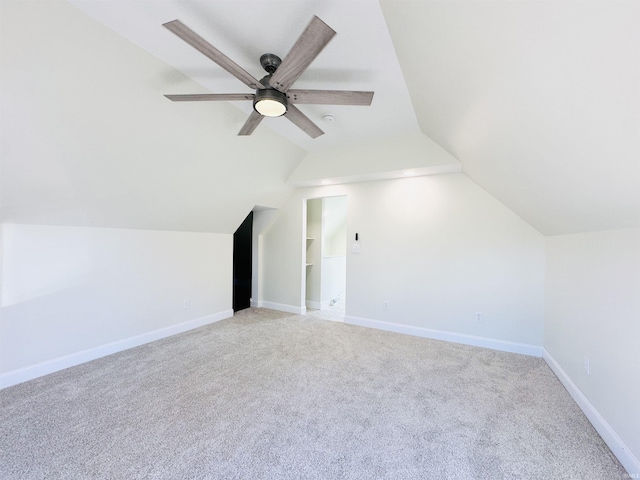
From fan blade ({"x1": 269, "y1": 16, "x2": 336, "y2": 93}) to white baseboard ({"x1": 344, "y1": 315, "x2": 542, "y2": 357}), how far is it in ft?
10.5

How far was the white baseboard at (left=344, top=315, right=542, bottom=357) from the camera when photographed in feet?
9.90

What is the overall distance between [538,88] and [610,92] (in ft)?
1.02

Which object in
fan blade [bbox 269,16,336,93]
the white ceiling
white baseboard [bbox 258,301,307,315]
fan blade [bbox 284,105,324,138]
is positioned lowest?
white baseboard [bbox 258,301,307,315]

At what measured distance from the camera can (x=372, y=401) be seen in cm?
211

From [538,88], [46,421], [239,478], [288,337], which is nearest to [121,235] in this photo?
[46,421]

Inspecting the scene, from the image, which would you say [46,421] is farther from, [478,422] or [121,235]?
[478,422]

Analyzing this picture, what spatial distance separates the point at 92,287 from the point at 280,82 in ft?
9.16

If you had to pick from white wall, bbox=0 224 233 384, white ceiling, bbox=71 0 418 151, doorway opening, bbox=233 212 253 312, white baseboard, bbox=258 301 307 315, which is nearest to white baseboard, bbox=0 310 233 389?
white wall, bbox=0 224 233 384

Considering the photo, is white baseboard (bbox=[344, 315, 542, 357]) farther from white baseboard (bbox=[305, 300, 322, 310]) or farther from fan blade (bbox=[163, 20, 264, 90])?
fan blade (bbox=[163, 20, 264, 90])

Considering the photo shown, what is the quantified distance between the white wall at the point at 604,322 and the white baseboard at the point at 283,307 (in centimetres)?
329

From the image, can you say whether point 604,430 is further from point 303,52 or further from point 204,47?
point 204,47

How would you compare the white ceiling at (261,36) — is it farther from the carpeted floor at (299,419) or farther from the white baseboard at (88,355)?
the white baseboard at (88,355)

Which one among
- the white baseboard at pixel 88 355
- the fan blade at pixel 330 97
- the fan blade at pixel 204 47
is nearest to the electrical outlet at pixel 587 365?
the fan blade at pixel 330 97

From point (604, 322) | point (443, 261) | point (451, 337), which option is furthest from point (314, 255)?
point (604, 322)
